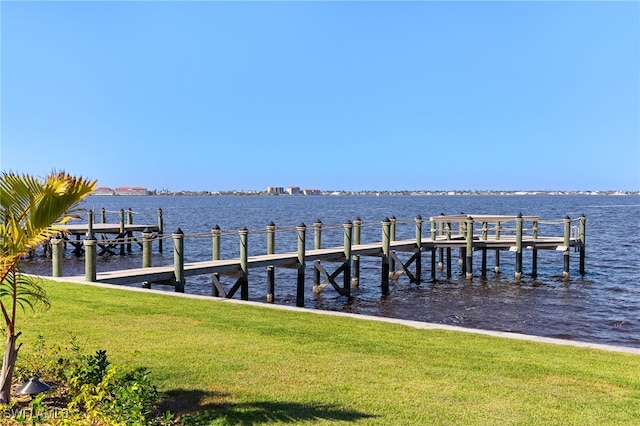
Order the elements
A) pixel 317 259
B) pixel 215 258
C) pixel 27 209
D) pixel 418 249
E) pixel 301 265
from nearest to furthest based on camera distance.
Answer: pixel 27 209, pixel 215 258, pixel 301 265, pixel 317 259, pixel 418 249

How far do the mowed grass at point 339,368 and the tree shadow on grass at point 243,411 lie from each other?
1cm

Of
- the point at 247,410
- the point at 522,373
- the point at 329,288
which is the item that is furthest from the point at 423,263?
the point at 247,410

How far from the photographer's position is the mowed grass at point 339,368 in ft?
19.8

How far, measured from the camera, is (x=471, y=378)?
7246 mm

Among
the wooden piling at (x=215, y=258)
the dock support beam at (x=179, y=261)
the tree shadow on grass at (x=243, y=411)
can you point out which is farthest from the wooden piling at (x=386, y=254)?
the tree shadow on grass at (x=243, y=411)

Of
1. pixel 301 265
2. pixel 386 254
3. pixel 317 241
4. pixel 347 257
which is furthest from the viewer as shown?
pixel 386 254

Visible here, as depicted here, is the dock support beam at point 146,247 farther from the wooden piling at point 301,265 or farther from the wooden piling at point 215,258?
the wooden piling at point 301,265

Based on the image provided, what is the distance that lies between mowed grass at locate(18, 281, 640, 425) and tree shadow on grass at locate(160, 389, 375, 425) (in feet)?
0.04

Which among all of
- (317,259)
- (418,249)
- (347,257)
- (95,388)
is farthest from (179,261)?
(418,249)

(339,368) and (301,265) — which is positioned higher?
(339,368)

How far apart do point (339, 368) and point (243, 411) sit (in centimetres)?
187

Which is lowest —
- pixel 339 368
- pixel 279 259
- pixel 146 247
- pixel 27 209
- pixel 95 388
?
pixel 279 259

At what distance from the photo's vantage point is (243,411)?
586 centimetres

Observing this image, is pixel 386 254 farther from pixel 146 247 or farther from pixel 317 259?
pixel 146 247
